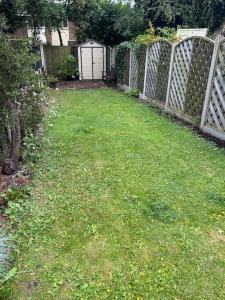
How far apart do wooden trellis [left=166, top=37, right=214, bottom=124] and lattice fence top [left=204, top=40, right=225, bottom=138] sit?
0.77ft

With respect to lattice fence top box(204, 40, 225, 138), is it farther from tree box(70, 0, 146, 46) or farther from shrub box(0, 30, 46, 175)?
tree box(70, 0, 146, 46)

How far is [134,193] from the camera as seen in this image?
120 inches

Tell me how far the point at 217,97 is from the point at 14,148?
137 inches

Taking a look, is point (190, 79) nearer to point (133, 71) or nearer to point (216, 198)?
point (216, 198)

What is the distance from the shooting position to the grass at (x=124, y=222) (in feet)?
6.36

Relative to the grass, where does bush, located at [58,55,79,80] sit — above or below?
above

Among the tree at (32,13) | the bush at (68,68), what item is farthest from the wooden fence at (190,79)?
the bush at (68,68)

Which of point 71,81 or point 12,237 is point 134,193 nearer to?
point 12,237

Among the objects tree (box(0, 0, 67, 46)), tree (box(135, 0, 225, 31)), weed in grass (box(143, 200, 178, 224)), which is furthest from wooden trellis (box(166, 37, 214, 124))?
tree (box(0, 0, 67, 46))

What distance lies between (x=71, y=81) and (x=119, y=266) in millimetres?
10880

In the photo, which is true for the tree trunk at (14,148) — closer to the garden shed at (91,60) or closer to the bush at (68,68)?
the bush at (68,68)

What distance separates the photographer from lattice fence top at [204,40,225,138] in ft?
14.7

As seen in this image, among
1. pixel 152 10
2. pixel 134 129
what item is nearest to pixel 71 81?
pixel 152 10

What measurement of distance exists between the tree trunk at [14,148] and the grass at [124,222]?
12.2 inches
